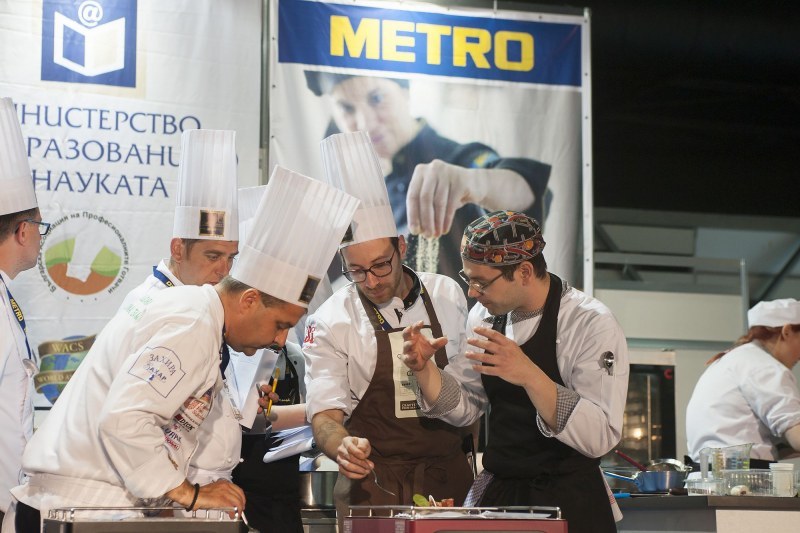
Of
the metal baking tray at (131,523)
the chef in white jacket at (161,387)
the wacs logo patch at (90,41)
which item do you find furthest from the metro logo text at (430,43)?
the metal baking tray at (131,523)

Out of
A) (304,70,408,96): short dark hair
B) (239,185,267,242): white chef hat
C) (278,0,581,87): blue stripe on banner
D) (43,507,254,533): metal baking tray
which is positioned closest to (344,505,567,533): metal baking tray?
(43,507,254,533): metal baking tray

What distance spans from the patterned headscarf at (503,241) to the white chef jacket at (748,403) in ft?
6.03

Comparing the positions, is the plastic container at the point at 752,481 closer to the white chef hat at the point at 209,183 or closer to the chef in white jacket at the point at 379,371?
the chef in white jacket at the point at 379,371

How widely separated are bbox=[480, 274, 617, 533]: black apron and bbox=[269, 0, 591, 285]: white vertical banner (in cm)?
146

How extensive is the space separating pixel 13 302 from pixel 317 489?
118 cm

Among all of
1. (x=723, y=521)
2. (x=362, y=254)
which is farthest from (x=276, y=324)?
(x=723, y=521)

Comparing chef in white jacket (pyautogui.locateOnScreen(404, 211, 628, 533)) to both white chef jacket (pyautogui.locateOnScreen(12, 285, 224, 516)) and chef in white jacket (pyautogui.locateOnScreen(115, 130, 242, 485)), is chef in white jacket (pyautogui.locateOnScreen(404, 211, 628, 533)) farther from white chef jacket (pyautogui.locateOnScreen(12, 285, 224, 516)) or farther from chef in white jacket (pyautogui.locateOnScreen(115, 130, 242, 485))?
chef in white jacket (pyautogui.locateOnScreen(115, 130, 242, 485))

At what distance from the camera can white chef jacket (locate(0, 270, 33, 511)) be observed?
8.16 ft

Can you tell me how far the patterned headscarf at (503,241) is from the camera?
2463 mm

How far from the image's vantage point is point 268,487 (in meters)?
2.96

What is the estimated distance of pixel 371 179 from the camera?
9.73ft

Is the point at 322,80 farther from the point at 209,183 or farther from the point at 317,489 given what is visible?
the point at 317,489

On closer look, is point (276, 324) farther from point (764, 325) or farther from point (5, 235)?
point (764, 325)

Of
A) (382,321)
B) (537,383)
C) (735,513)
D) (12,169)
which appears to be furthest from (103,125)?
(735,513)
